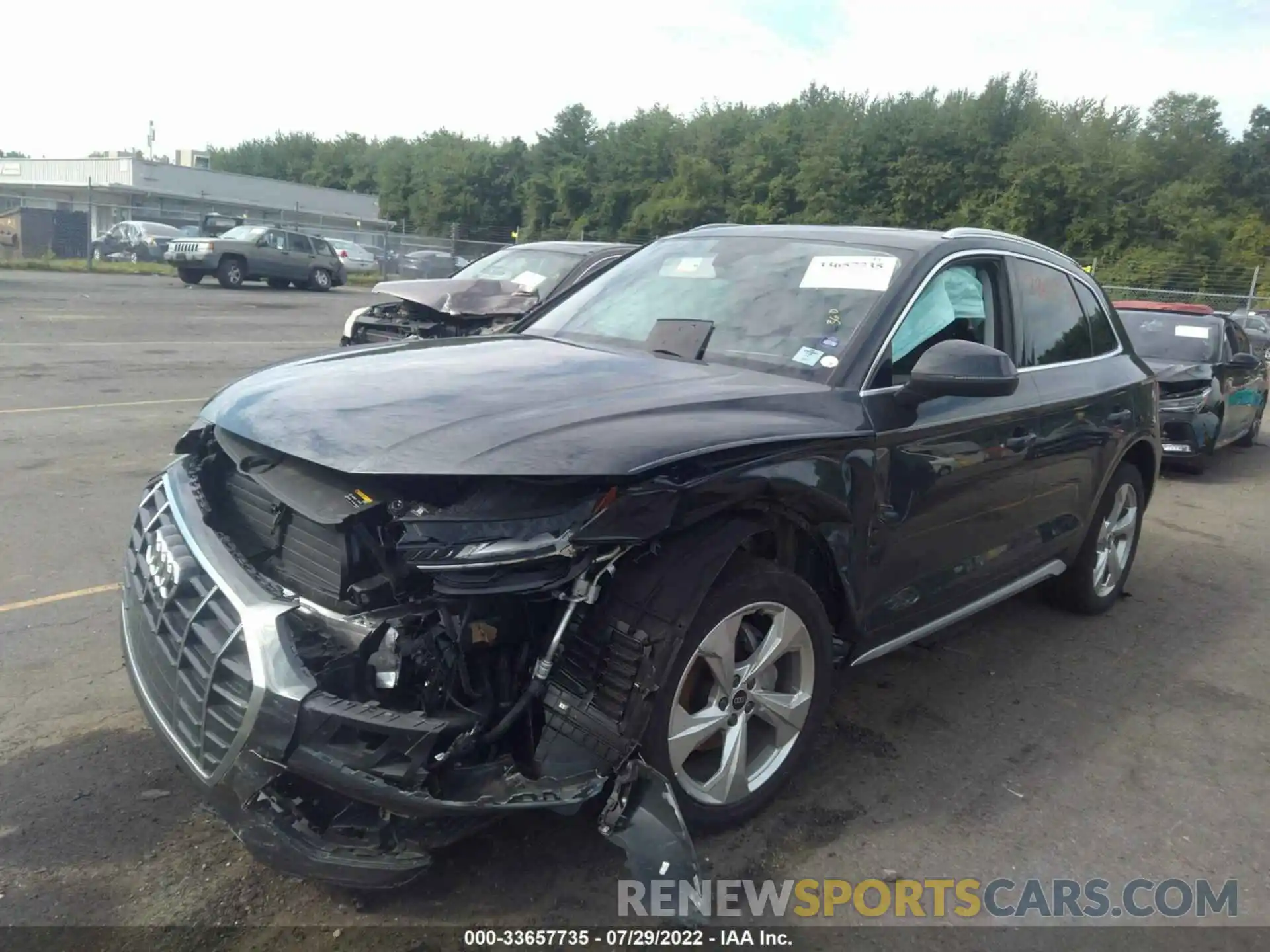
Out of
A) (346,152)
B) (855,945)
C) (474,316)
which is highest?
(346,152)

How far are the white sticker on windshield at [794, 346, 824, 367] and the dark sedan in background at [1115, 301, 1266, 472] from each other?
22.0ft

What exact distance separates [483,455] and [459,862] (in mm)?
1223

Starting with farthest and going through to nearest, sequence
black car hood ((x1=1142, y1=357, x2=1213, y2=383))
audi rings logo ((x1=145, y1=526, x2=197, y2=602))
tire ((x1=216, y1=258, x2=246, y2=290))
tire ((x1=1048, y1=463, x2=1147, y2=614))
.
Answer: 1. tire ((x1=216, y1=258, x2=246, y2=290))
2. black car hood ((x1=1142, y1=357, x2=1213, y2=383))
3. tire ((x1=1048, y1=463, x2=1147, y2=614))
4. audi rings logo ((x1=145, y1=526, x2=197, y2=602))

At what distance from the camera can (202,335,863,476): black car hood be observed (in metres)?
2.62

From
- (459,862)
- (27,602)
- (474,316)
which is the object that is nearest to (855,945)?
(459,862)

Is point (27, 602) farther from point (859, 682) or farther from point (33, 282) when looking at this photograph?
point (33, 282)

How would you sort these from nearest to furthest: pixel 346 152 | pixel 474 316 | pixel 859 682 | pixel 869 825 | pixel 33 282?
pixel 869 825 < pixel 859 682 < pixel 474 316 < pixel 33 282 < pixel 346 152

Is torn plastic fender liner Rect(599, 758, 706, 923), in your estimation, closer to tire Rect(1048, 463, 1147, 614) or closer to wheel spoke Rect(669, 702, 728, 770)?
wheel spoke Rect(669, 702, 728, 770)

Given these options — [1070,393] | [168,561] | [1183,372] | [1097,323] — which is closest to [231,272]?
[1183,372]

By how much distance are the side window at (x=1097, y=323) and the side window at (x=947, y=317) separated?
41.5 inches

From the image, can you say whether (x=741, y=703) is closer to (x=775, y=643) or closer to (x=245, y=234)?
(x=775, y=643)

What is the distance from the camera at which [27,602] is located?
4.66m

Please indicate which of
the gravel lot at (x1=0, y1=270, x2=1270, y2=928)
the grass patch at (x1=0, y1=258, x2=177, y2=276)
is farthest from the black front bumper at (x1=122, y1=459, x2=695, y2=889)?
the grass patch at (x1=0, y1=258, x2=177, y2=276)

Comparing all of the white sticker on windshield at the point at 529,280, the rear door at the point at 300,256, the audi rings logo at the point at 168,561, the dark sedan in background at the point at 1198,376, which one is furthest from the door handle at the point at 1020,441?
the rear door at the point at 300,256
